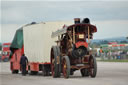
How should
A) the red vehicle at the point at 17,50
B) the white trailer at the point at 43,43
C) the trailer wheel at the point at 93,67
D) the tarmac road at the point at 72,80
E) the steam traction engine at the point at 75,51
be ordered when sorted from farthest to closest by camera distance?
the red vehicle at the point at 17,50
the white trailer at the point at 43,43
the trailer wheel at the point at 93,67
the steam traction engine at the point at 75,51
the tarmac road at the point at 72,80

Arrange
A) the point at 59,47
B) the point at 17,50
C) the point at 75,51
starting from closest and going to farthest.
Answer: the point at 75,51 → the point at 59,47 → the point at 17,50

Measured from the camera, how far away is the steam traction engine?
21.2 m

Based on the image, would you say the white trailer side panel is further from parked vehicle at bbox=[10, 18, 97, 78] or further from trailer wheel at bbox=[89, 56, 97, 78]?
trailer wheel at bbox=[89, 56, 97, 78]

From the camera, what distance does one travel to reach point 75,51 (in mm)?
21234

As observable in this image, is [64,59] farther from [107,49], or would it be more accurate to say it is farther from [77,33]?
[107,49]

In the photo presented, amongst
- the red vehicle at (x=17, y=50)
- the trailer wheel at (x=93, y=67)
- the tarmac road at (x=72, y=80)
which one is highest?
the red vehicle at (x=17, y=50)

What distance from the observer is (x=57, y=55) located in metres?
22.2

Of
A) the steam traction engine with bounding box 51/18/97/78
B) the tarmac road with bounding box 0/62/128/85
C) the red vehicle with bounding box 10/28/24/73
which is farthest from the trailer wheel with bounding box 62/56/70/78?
the red vehicle with bounding box 10/28/24/73

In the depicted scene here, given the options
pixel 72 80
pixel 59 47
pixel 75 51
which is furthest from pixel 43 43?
pixel 72 80

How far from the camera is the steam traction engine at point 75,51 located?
2116cm

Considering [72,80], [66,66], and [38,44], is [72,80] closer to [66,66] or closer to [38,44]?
[66,66]

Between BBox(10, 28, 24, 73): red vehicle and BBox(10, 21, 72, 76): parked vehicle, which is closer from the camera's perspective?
BBox(10, 21, 72, 76): parked vehicle

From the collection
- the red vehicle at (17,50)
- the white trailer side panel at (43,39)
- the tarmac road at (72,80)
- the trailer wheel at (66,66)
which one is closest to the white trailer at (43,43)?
the white trailer side panel at (43,39)

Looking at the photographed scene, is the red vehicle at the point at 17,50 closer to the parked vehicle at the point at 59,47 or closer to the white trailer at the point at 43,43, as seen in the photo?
the parked vehicle at the point at 59,47
